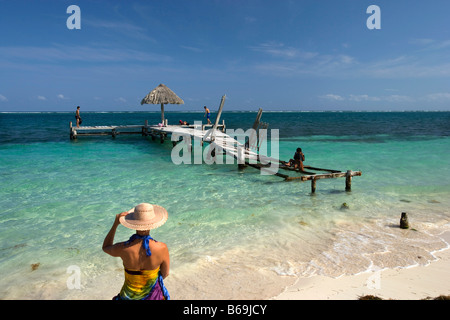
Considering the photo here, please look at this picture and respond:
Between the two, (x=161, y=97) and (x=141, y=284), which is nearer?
(x=141, y=284)

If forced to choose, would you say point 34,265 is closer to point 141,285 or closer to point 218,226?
point 218,226

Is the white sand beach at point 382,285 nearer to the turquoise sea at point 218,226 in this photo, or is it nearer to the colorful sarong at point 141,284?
the turquoise sea at point 218,226

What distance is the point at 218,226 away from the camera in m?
7.93

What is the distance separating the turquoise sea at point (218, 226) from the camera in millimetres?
5406

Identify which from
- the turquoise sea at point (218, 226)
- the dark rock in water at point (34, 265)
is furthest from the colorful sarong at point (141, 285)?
the dark rock in water at point (34, 265)

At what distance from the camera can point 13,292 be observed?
16.9ft

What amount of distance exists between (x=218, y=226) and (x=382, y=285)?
405cm

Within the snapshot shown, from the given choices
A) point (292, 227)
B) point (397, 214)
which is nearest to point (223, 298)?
point (292, 227)

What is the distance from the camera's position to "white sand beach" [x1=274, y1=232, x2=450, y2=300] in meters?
4.57

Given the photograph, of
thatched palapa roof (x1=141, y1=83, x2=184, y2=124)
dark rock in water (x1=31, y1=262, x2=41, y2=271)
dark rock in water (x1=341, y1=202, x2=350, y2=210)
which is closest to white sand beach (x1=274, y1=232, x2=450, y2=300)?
dark rock in water (x1=341, y1=202, x2=350, y2=210)

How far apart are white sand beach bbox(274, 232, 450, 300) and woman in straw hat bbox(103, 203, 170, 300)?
7.64ft

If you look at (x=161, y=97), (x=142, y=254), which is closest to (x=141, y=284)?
(x=142, y=254)
